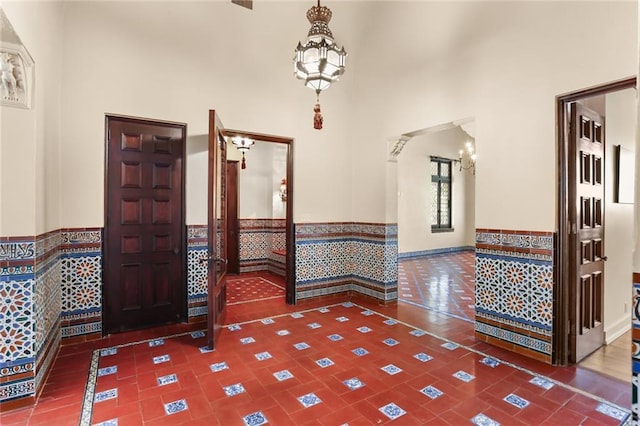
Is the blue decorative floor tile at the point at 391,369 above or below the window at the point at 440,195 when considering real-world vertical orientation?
below

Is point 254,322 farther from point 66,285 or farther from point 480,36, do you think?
point 480,36

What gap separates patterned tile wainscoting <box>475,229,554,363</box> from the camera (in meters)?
2.87

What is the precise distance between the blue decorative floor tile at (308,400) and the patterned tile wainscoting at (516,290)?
6.46ft

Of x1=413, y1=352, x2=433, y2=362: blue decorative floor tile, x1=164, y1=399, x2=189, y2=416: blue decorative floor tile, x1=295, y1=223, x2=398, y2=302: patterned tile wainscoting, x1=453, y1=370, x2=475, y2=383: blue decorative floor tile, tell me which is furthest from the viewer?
x1=295, y1=223, x2=398, y2=302: patterned tile wainscoting

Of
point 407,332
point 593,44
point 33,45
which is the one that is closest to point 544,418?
point 407,332

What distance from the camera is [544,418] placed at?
211 centimetres

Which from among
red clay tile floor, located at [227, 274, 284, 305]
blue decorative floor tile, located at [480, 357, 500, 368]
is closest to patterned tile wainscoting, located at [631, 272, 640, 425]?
blue decorative floor tile, located at [480, 357, 500, 368]

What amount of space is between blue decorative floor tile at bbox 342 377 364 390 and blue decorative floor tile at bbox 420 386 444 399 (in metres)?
0.46

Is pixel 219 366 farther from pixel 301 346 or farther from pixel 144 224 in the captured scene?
pixel 144 224

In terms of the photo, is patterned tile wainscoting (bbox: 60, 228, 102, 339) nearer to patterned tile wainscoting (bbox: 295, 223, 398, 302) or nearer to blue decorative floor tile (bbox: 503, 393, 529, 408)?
patterned tile wainscoting (bbox: 295, 223, 398, 302)

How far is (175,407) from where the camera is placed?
2240 mm

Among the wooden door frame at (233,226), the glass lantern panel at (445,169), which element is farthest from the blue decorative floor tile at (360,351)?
the glass lantern panel at (445,169)

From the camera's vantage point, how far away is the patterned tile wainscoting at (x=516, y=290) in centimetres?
287

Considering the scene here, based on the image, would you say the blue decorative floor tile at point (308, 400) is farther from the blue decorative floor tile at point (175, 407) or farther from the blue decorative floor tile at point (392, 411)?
the blue decorative floor tile at point (175, 407)
